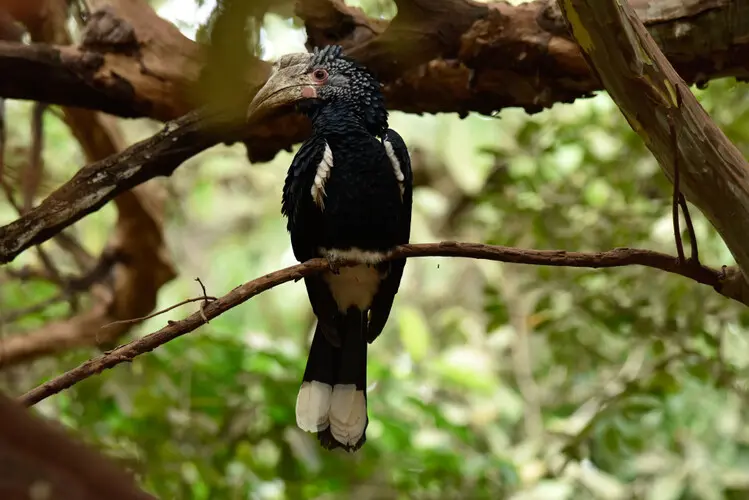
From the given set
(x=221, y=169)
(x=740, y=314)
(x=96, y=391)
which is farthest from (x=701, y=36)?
(x=221, y=169)

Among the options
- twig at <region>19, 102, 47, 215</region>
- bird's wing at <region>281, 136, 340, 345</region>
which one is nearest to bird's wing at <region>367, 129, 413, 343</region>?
bird's wing at <region>281, 136, 340, 345</region>

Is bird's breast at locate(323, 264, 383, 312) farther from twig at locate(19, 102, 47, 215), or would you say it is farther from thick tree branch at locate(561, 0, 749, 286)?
twig at locate(19, 102, 47, 215)

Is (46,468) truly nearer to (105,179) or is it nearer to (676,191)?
(676,191)

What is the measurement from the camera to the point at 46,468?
46cm

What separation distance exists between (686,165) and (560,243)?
1408 millimetres

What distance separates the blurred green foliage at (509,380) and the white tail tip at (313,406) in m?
0.46

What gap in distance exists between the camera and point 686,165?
4.72 feet

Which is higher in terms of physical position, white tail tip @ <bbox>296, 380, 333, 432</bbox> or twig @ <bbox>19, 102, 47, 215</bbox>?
twig @ <bbox>19, 102, 47, 215</bbox>

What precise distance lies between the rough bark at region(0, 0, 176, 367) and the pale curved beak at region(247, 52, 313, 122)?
3.02 feet

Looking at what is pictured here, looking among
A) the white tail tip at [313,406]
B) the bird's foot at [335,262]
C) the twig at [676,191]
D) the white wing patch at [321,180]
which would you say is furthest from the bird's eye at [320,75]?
the twig at [676,191]

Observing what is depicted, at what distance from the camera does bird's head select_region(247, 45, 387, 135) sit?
6.50 feet

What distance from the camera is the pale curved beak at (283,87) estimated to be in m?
1.92

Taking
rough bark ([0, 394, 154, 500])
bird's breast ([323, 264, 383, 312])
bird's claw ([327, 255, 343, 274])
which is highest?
bird's breast ([323, 264, 383, 312])

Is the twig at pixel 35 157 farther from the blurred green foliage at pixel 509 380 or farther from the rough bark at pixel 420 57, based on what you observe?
the rough bark at pixel 420 57
